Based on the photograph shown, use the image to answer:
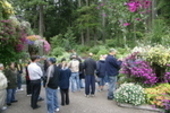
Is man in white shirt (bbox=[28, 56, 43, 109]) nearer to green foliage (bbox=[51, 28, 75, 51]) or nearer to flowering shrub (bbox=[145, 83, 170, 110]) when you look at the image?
flowering shrub (bbox=[145, 83, 170, 110])

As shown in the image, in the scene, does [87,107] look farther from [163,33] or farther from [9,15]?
[163,33]

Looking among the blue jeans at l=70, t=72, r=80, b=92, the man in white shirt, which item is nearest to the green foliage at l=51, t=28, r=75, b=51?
the blue jeans at l=70, t=72, r=80, b=92

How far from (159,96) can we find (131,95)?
89 cm

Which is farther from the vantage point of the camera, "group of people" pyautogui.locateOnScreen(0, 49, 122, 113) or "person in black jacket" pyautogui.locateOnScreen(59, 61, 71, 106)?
"person in black jacket" pyautogui.locateOnScreen(59, 61, 71, 106)

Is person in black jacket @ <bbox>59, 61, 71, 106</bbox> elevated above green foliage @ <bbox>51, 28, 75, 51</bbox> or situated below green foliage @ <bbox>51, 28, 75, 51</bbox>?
below

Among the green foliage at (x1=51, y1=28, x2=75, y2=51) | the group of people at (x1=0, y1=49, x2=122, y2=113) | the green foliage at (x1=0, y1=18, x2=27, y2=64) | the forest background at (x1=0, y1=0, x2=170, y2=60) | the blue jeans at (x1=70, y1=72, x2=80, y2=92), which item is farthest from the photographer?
the green foliage at (x1=51, y1=28, x2=75, y2=51)

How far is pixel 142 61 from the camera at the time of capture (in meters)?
6.79

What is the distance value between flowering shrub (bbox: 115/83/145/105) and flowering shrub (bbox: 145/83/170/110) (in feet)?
0.80

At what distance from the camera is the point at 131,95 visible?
5965mm

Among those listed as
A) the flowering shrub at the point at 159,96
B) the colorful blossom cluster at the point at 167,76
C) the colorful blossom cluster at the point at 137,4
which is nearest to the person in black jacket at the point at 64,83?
the flowering shrub at the point at 159,96

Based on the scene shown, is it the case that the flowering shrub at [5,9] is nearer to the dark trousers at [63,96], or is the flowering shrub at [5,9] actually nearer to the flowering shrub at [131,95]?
the dark trousers at [63,96]

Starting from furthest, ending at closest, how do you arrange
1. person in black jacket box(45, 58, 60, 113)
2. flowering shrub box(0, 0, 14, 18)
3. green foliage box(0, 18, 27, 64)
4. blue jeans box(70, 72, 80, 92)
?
blue jeans box(70, 72, 80, 92)
flowering shrub box(0, 0, 14, 18)
green foliage box(0, 18, 27, 64)
person in black jacket box(45, 58, 60, 113)

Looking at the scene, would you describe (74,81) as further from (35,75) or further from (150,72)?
(150,72)

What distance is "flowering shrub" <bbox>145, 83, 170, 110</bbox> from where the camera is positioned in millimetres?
5488
